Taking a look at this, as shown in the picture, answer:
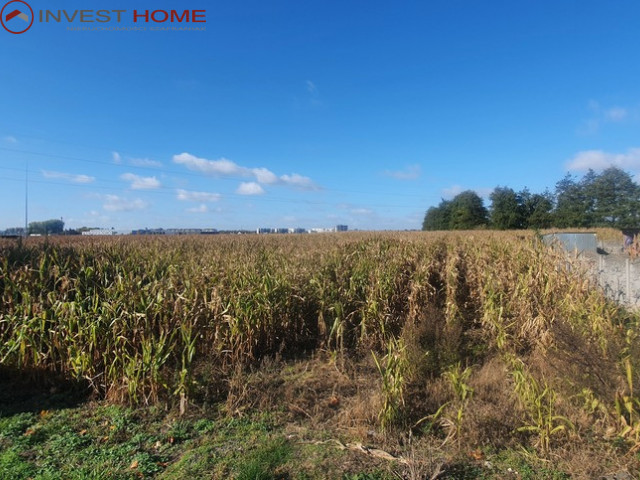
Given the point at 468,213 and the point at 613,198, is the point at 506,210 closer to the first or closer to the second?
the point at 468,213

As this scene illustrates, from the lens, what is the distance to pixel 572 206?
112 ft

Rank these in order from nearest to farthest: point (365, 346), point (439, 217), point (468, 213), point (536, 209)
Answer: point (365, 346) → point (536, 209) → point (468, 213) → point (439, 217)

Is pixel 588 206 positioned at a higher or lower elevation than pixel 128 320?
higher

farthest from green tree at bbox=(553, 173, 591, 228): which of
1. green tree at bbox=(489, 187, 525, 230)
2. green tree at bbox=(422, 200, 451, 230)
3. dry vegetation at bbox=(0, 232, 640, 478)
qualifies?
dry vegetation at bbox=(0, 232, 640, 478)

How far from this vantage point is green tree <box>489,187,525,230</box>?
45062 mm

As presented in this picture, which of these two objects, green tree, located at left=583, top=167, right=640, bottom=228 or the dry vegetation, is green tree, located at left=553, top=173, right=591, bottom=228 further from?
the dry vegetation

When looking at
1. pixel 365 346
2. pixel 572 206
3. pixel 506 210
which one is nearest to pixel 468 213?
pixel 506 210

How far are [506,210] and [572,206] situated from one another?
1202cm

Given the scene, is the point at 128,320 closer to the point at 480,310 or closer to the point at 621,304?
the point at 480,310

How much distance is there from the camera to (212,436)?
2.97 m

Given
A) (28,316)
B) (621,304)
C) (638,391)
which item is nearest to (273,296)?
(28,316)

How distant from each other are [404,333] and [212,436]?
256 cm

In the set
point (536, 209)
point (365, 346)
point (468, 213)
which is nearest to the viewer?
point (365, 346)

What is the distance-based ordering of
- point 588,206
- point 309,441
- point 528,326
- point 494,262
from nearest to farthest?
1. point 309,441
2. point 528,326
3. point 494,262
4. point 588,206
